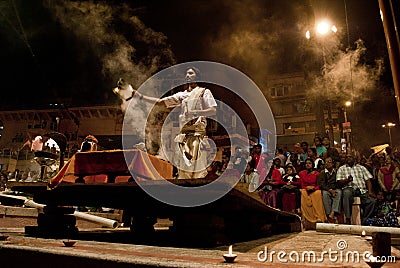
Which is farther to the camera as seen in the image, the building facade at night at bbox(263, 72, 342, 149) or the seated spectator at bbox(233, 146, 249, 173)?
the building facade at night at bbox(263, 72, 342, 149)

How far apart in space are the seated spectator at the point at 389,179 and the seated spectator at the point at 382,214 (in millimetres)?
316

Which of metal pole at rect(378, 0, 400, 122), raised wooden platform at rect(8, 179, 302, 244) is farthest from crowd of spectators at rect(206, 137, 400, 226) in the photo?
metal pole at rect(378, 0, 400, 122)

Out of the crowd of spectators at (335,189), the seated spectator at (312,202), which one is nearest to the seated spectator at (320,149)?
the crowd of spectators at (335,189)

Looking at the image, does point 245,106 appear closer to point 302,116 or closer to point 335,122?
point 302,116

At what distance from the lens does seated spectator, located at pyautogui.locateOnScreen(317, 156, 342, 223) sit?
28.5 ft

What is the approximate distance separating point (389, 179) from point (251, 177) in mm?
4244

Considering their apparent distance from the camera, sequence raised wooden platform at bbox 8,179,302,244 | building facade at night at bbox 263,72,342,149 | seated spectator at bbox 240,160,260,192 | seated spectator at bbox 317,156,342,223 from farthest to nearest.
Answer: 1. building facade at night at bbox 263,72,342,149
2. seated spectator at bbox 240,160,260,192
3. seated spectator at bbox 317,156,342,223
4. raised wooden platform at bbox 8,179,302,244

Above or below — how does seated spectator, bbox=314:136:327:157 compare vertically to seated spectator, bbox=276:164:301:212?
above

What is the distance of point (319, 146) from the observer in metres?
12.4

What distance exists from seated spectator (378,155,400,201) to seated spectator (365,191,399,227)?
0.32 metres

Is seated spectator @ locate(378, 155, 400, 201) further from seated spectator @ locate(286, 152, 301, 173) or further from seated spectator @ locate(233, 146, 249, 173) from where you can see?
seated spectator @ locate(233, 146, 249, 173)

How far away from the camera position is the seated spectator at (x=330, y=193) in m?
8.67

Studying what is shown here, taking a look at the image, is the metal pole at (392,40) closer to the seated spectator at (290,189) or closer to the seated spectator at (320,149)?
the seated spectator at (290,189)

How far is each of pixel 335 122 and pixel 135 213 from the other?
35.4 m
